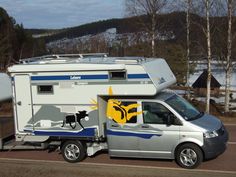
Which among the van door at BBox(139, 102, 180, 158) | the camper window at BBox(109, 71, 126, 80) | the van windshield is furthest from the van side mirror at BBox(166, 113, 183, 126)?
the camper window at BBox(109, 71, 126, 80)

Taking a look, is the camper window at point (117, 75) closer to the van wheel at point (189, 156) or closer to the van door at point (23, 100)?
the van wheel at point (189, 156)

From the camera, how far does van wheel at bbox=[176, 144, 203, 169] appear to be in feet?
35.9

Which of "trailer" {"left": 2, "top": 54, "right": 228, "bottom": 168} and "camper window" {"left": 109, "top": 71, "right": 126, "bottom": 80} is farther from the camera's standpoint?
"camper window" {"left": 109, "top": 71, "right": 126, "bottom": 80}

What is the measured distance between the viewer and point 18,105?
12477mm

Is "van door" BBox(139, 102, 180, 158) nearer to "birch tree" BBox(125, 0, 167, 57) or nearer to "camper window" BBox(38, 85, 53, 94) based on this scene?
"camper window" BBox(38, 85, 53, 94)

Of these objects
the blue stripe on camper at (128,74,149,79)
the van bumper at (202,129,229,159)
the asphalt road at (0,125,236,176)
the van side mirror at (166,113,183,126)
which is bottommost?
the asphalt road at (0,125,236,176)

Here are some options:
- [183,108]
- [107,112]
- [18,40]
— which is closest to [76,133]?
[107,112]

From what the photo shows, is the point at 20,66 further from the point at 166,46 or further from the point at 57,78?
the point at 166,46

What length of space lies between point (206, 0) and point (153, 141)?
19.4m

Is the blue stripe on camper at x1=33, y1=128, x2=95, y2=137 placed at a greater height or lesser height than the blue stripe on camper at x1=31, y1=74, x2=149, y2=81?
lesser

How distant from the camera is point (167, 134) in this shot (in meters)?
11.2

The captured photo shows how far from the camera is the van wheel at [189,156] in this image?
10.9m

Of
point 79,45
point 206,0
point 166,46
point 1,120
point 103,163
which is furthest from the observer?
point 79,45

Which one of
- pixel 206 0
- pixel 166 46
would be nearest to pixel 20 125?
pixel 206 0
